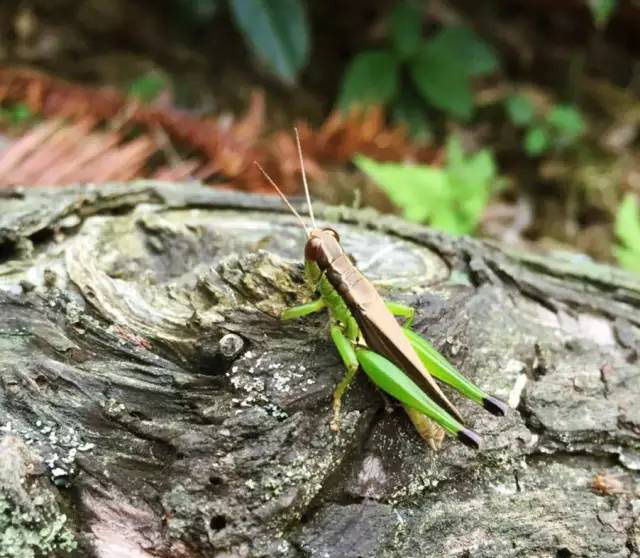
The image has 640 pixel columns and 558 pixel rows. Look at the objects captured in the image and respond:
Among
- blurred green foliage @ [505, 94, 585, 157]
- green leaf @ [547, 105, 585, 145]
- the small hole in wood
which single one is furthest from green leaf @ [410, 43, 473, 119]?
the small hole in wood

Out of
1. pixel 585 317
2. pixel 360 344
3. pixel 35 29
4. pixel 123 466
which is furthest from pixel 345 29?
pixel 123 466

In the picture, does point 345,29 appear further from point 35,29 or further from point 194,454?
point 194,454

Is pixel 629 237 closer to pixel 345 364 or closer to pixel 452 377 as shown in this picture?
pixel 452 377

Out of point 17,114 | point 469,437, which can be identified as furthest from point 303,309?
point 17,114

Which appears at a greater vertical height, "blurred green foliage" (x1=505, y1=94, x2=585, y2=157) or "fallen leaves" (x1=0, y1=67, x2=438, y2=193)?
"fallen leaves" (x1=0, y1=67, x2=438, y2=193)

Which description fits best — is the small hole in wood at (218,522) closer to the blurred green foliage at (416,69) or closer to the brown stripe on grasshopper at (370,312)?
the brown stripe on grasshopper at (370,312)

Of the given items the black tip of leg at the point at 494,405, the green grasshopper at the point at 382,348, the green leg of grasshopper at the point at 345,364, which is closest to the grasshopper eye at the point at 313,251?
the green grasshopper at the point at 382,348

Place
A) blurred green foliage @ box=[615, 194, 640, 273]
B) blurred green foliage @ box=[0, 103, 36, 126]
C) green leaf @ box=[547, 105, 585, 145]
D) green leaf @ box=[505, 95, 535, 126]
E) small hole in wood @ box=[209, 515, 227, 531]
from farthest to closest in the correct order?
green leaf @ box=[505, 95, 535, 126], green leaf @ box=[547, 105, 585, 145], blurred green foliage @ box=[0, 103, 36, 126], blurred green foliage @ box=[615, 194, 640, 273], small hole in wood @ box=[209, 515, 227, 531]

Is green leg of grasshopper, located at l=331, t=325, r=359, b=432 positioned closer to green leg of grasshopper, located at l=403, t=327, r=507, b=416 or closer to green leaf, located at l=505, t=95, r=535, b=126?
green leg of grasshopper, located at l=403, t=327, r=507, b=416
